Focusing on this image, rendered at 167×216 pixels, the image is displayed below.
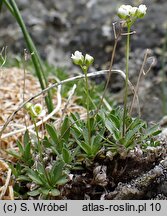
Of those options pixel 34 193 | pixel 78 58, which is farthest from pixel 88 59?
pixel 34 193

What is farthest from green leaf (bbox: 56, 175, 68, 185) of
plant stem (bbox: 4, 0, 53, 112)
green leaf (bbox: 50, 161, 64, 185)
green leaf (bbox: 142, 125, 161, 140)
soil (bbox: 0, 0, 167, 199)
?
soil (bbox: 0, 0, 167, 199)

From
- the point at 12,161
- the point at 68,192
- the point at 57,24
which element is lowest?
the point at 68,192

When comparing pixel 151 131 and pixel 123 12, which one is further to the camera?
pixel 151 131

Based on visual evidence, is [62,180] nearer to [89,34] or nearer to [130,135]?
[130,135]

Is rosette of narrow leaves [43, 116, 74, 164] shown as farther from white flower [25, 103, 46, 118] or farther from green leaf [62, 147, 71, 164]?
white flower [25, 103, 46, 118]

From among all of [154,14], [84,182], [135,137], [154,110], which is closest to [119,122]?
[135,137]

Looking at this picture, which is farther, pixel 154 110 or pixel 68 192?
pixel 154 110

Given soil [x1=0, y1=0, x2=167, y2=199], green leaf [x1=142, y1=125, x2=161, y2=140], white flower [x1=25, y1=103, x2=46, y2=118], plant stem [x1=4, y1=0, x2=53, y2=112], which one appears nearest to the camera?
white flower [x1=25, y1=103, x2=46, y2=118]

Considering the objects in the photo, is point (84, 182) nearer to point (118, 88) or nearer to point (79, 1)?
point (118, 88)
